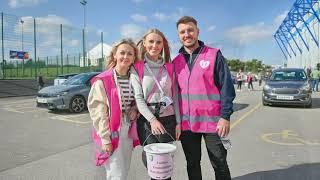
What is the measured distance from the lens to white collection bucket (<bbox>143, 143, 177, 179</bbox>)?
9.41 ft

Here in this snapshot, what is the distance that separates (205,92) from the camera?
3.34 metres

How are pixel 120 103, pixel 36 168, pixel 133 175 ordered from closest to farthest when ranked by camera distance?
1. pixel 120 103
2. pixel 133 175
3. pixel 36 168

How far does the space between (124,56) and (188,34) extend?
2.23 ft

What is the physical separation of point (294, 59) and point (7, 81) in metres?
64.4

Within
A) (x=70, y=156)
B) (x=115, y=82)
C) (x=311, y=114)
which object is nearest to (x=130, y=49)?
(x=115, y=82)

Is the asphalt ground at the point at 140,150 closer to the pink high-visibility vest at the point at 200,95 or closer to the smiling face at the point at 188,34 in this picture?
the pink high-visibility vest at the point at 200,95

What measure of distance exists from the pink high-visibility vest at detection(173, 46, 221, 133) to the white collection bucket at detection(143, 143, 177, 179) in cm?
53

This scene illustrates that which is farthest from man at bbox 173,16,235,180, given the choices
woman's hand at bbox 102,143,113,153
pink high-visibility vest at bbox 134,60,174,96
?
woman's hand at bbox 102,143,113,153

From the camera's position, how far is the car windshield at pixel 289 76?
14.6 m

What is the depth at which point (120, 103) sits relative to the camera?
3146 millimetres

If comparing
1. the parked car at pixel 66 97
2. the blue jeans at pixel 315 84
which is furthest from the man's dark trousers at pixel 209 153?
the blue jeans at pixel 315 84

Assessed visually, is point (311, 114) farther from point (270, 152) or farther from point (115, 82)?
point (115, 82)

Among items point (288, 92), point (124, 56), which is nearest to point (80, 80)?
point (288, 92)

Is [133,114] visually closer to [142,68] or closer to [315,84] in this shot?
[142,68]
